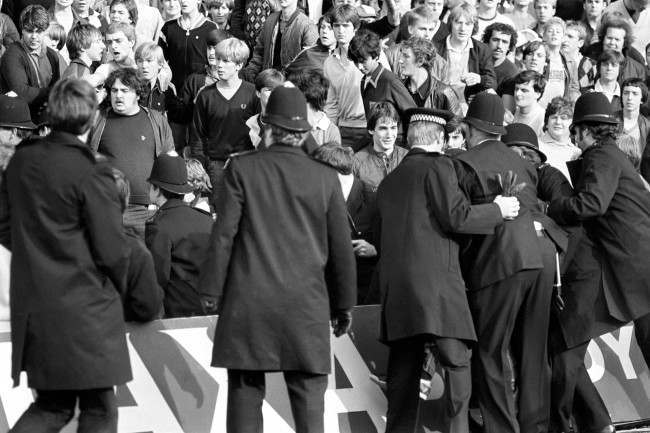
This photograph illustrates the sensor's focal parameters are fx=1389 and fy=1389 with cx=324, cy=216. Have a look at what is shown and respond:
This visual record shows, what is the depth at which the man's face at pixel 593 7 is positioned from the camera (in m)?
15.9

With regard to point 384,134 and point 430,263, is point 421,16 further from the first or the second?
point 430,263

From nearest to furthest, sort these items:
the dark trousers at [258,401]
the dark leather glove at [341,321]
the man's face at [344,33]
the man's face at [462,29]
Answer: the dark trousers at [258,401], the dark leather glove at [341,321], the man's face at [344,33], the man's face at [462,29]

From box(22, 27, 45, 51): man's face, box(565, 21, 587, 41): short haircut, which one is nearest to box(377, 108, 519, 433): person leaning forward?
box(22, 27, 45, 51): man's face

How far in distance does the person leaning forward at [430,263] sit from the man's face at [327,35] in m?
4.32

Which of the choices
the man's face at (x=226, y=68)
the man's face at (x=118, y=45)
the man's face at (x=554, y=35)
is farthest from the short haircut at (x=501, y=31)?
the man's face at (x=118, y=45)

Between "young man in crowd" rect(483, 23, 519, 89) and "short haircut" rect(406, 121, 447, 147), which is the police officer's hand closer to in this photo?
"short haircut" rect(406, 121, 447, 147)

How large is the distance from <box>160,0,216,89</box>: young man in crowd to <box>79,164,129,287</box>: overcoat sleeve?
21.8 ft

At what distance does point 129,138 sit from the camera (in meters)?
10.9

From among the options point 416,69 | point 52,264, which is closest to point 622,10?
point 416,69

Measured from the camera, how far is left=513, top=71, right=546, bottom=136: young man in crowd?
12.3m

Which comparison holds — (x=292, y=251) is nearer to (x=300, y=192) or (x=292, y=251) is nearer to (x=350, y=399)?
(x=300, y=192)

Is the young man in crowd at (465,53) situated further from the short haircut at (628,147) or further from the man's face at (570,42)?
the short haircut at (628,147)

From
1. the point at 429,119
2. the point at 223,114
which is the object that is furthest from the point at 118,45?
the point at 429,119

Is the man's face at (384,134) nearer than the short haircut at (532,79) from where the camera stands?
Yes
